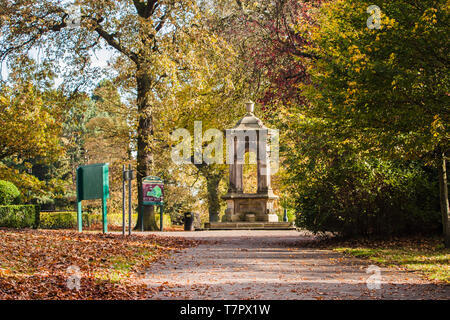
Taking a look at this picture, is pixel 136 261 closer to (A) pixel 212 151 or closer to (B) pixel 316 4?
(B) pixel 316 4

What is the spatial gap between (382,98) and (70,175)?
162 ft

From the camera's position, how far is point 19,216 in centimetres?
2098

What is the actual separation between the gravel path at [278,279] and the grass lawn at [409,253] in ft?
1.51

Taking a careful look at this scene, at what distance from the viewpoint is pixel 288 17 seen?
63.8 ft

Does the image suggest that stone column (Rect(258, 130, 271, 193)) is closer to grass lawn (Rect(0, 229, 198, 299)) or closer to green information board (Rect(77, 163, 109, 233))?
green information board (Rect(77, 163, 109, 233))

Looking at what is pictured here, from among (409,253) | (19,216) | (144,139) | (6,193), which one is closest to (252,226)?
(144,139)

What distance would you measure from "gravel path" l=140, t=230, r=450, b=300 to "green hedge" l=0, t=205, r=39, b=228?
9416 millimetres

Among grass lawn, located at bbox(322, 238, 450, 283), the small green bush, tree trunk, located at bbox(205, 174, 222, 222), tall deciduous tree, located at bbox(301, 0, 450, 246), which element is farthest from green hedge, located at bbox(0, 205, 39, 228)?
tree trunk, located at bbox(205, 174, 222, 222)

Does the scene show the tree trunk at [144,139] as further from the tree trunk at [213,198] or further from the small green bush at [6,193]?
the tree trunk at [213,198]

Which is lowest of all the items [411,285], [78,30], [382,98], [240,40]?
[411,285]

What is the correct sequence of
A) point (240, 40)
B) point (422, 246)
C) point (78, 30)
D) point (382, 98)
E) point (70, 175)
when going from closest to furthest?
point (382, 98) → point (422, 246) → point (240, 40) → point (78, 30) → point (70, 175)

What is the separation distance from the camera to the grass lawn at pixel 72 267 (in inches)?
296
